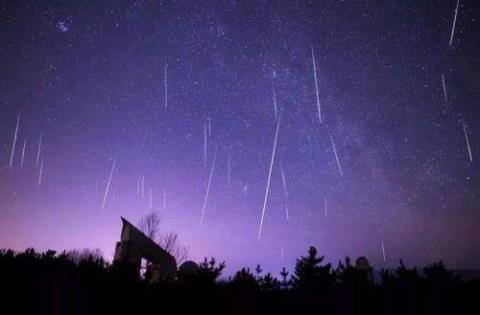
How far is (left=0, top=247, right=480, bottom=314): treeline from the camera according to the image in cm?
690

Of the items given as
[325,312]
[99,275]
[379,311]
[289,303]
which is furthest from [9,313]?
[379,311]

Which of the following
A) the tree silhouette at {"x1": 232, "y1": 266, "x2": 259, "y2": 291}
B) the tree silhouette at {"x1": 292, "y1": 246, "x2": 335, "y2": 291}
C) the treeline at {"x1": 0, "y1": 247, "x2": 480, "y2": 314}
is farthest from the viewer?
the tree silhouette at {"x1": 292, "y1": 246, "x2": 335, "y2": 291}

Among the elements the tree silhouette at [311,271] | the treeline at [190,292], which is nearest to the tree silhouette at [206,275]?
the treeline at [190,292]

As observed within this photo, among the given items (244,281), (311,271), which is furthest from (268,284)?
(311,271)

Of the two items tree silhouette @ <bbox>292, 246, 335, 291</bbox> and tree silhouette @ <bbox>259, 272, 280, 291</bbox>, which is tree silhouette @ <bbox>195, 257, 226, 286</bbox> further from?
tree silhouette @ <bbox>292, 246, 335, 291</bbox>

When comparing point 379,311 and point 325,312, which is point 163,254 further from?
point 379,311

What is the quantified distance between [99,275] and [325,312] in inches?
240

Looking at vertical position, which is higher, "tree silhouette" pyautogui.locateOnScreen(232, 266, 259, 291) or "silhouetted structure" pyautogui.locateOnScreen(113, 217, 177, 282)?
"silhouetted structure" pyautogui.locateOnScreen(113, 217, 177, 282)

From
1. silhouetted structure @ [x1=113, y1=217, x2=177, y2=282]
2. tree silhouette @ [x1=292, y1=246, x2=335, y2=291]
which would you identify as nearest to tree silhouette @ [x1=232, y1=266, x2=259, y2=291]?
silhouetted structure @ [x1=113, y1=217, x2=177, y2=282]

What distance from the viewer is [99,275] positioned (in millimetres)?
7680

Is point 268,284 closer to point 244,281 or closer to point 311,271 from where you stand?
point 244,281

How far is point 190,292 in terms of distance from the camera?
327 inches

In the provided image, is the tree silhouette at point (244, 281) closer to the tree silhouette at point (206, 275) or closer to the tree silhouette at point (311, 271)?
the tree silhouette at point (206, 275)

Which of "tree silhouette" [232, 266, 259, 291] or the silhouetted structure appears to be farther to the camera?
the silhouetted structure
